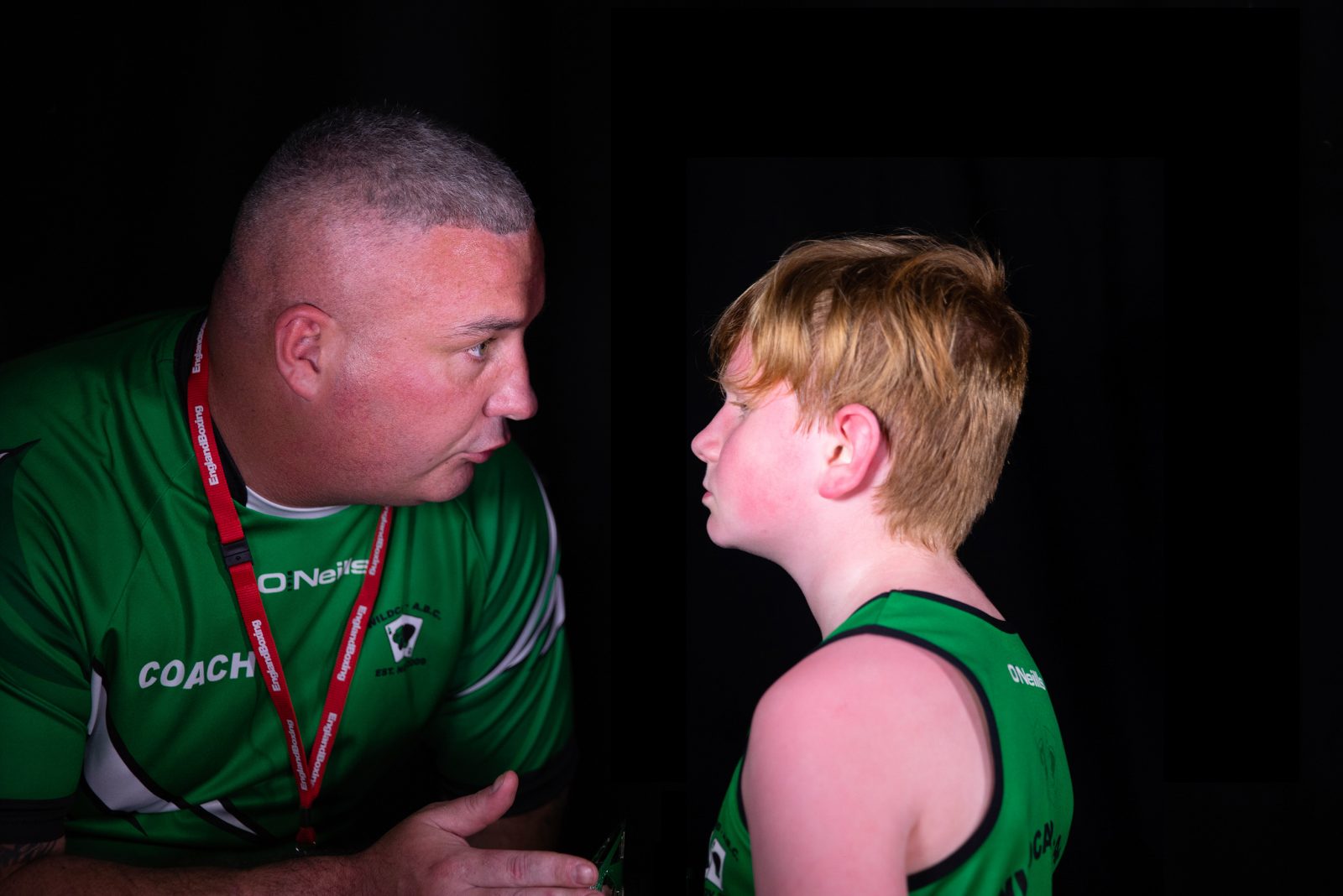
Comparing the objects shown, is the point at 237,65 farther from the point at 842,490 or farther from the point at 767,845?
the point at 767,845

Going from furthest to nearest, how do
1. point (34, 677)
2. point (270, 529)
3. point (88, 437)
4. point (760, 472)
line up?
point (270, 529) → point (88, 437) → point (34, 677) → point (760, 472)

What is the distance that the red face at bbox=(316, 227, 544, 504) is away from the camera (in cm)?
144

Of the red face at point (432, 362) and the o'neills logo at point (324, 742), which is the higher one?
the red face at point (432, 362)

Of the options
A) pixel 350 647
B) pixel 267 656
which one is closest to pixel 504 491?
A: pixel 350 647

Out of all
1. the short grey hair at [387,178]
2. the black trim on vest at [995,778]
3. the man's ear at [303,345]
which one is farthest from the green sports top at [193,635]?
the black trim on vest at [995,778]

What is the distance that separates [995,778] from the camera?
3.52 ft

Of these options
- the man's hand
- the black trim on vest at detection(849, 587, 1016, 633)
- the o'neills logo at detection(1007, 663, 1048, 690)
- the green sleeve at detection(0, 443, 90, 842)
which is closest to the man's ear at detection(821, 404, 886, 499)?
the black trim on vest at detection(849, 587, 1016, 633)

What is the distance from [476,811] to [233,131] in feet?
4.38

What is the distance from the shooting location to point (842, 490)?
123 cm

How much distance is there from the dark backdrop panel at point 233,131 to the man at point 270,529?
20.2 inches

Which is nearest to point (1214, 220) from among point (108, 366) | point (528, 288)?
point (528, 288)

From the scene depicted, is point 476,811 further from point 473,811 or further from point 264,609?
point 264,609

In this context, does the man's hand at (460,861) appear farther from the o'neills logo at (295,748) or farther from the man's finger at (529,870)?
the o'neills logo at (295,748)

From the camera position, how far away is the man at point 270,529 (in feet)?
4.69
